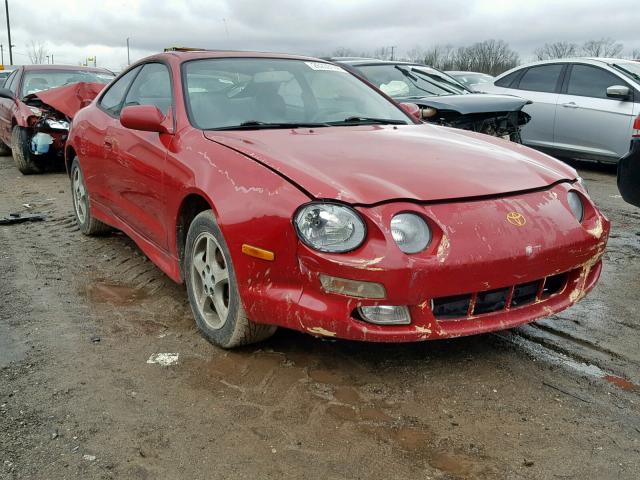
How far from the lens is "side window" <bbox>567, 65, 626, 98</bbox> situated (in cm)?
807

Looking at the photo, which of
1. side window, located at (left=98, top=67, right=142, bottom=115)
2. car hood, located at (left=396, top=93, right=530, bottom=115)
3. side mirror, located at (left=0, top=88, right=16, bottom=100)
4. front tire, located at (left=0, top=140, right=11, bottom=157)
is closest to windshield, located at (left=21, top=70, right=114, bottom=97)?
side mirror, located at (left=0, top=88, right=16, bottom=100)

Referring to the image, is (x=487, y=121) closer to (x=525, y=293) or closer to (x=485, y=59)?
(x=525, y=293)

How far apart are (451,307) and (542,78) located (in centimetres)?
714

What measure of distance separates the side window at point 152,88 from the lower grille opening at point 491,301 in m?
2.03

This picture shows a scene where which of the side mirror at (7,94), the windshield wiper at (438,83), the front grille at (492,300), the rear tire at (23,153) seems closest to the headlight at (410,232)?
the front grille at (492,300)

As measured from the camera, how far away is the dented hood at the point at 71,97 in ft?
26.3

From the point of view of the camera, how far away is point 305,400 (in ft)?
8.48

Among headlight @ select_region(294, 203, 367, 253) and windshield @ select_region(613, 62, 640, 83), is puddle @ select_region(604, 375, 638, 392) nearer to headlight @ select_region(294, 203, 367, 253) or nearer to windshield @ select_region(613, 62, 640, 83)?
headlight @ select_region(294, 203, 367, 253)

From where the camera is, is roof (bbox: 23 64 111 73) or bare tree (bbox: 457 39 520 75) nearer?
roof (bbox: 23 64 111 73)

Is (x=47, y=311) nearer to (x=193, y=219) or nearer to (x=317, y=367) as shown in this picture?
(x=193, y=219)

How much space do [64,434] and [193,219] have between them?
1.21m

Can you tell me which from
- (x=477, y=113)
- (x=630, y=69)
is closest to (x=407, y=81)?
(x=477, y=113)

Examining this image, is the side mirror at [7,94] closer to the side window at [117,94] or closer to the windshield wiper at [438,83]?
the side window at [117,94]

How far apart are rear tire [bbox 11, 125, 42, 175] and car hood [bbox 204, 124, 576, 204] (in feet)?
20.0
